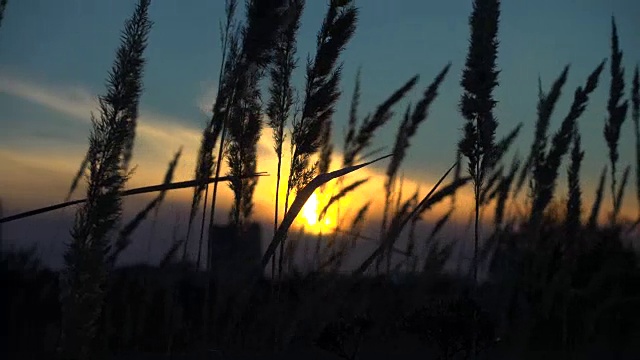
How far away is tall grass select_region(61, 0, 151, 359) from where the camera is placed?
195 centimetres

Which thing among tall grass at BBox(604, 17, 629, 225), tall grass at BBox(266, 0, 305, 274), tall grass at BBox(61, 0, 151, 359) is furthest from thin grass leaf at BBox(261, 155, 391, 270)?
tall grass at BBox(604, 17, 629, 225)

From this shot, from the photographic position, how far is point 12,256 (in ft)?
12.1

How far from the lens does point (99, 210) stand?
6.56 ft

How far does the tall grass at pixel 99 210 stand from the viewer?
1954mm

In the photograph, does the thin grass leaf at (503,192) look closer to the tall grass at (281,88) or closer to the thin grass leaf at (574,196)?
the thin grass leaf at (574,196)

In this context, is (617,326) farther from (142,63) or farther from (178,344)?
(142,63)

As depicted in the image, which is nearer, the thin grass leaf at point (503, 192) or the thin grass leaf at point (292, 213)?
the thin grass leaf at point (292, 213)

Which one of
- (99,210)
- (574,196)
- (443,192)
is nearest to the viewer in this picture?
(99,210)

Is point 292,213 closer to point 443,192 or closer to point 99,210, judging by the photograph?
point 99,210

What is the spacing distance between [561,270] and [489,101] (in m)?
1.10

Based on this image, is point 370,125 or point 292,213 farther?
point 370,125

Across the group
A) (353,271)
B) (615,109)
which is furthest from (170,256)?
(615,109)

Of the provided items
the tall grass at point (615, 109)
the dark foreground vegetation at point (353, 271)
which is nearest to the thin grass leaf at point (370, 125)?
the dark foreground vegetation at point (353, 271)

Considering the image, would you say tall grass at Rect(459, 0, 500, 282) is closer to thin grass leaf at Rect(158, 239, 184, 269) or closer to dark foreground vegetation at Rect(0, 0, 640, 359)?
dark foreground vegetation at Rect(0, 0, 640, 359)
